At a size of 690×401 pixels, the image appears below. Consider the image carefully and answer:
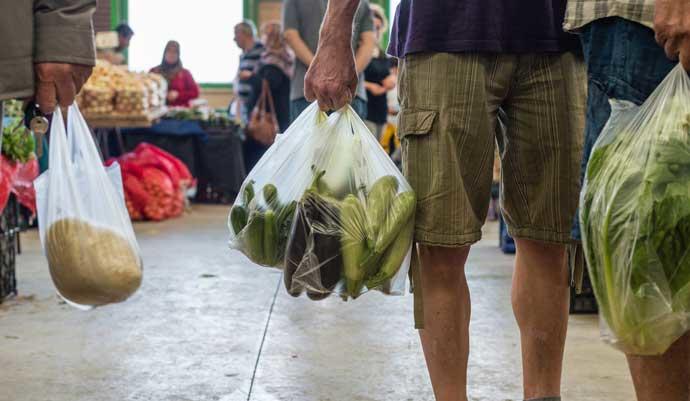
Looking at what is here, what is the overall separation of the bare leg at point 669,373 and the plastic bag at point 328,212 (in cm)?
53

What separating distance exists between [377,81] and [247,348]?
15.5 feet

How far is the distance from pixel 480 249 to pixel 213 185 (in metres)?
3.83

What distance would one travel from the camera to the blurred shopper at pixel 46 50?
201cm

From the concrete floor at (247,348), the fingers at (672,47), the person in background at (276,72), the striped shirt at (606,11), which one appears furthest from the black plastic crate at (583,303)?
the person in background at (276,72)

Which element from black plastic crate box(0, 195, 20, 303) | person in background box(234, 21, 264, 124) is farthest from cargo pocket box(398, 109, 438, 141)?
person in background box(234, 21, 264, 124)

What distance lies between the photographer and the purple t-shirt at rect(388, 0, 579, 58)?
2113 mm

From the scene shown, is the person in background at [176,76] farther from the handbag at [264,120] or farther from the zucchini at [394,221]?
the zucchini at [394,221]

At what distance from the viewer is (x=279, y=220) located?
7.19 ft

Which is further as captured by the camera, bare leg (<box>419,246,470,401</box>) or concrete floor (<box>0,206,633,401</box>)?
concrete floor (<box>0,206,633,401</box>)

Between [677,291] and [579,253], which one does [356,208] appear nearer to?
[579,253]

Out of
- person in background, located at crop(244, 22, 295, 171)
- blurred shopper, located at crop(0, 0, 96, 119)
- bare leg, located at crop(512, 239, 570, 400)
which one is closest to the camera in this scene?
blurred shopper, located at crop(0, 0, 96, 119)

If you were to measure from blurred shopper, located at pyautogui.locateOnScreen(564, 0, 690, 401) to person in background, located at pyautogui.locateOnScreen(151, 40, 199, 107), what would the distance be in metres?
8.86

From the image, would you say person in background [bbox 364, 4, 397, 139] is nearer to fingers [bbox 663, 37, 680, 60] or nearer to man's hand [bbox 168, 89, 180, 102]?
man's hand [bbox 168, 89, 180, 102]

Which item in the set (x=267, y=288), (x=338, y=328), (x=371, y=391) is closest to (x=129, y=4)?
(x=267, y=288)
